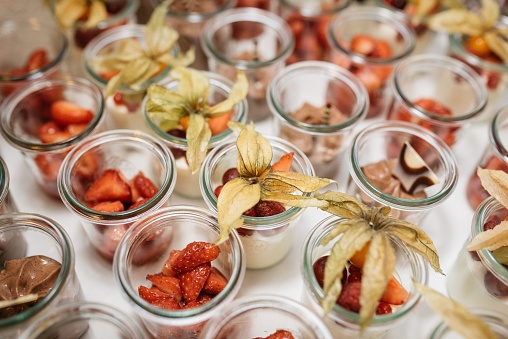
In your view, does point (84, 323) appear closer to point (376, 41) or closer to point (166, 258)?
point (166, 258)

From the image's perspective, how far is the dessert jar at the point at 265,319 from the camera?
0.95 metres

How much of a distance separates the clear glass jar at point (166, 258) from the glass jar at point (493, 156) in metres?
0.67

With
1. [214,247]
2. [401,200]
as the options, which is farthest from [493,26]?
[214,247]

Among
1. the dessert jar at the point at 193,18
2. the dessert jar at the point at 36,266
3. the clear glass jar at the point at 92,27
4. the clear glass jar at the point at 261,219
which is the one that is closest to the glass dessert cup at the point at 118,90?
the clear glass jar at the point at 92,27

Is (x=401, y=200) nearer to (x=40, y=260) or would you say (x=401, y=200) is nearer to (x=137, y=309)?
(x=137, y=309)

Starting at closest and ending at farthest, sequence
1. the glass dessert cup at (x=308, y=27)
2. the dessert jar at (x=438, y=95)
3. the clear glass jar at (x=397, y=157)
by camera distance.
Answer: the clear glass jar at (x=397, y=157) < the dessert jar at (x=438, y=95) < the glass dessert cup at (x=308, y=27)

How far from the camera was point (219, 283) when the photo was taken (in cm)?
105

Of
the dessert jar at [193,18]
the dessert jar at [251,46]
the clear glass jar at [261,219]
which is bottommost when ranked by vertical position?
the clear glass jar at [261,219]

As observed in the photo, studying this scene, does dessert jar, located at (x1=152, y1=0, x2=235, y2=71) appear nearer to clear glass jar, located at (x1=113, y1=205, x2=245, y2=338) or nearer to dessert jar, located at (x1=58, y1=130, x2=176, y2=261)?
dessert jar, located at (x1=58, y1=130, x2=176, y2=261)

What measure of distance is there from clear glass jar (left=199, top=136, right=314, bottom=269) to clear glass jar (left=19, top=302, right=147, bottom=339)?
29 centimetres

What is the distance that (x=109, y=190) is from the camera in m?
1.20

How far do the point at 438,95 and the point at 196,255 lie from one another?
0.95m

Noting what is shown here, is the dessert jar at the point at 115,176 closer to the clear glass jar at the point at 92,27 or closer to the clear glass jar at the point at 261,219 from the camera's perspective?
the clear glass jar at the point at 261,219

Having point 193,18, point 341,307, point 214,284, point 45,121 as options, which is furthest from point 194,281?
point 193,18
